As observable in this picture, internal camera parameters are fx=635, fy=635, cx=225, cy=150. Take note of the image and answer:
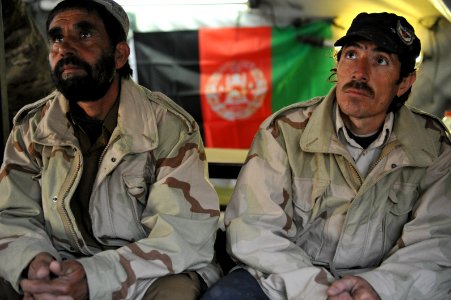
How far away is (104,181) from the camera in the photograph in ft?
8.13

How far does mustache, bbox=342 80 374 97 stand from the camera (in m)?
2.52

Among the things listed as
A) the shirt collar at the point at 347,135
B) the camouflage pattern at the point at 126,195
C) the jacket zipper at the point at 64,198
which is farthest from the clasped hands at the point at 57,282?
the shirt collar at the point at 347,135

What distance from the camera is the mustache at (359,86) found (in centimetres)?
252

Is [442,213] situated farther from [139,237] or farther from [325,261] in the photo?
[139,237]

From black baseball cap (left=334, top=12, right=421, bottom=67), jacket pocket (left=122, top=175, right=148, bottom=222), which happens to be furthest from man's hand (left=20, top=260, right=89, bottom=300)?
black baseball cap (left=334, top=12, right=421, bottom=67)

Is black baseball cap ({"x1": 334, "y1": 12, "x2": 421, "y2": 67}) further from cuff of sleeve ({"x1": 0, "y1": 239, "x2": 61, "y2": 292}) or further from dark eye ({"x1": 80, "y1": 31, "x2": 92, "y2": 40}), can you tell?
cuff of sleeve ({"x1": 0, "y1": 239, "x2": 61, "y2": 292})

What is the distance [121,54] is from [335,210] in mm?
1130

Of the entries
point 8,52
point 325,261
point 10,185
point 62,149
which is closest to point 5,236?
point 10,185

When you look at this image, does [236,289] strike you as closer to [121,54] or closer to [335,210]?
[335,210]

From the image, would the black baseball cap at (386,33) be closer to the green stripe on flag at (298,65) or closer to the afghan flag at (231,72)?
the green stripe on flag at (298,65)

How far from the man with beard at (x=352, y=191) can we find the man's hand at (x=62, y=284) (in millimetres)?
463

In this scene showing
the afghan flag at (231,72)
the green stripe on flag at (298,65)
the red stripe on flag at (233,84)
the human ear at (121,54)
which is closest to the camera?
the human ear at (121,54)

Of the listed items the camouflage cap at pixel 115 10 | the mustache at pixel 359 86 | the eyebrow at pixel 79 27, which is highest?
the camouflage cap at pixel 115 10

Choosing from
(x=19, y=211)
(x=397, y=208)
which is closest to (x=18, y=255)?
(x=19, y=211)
